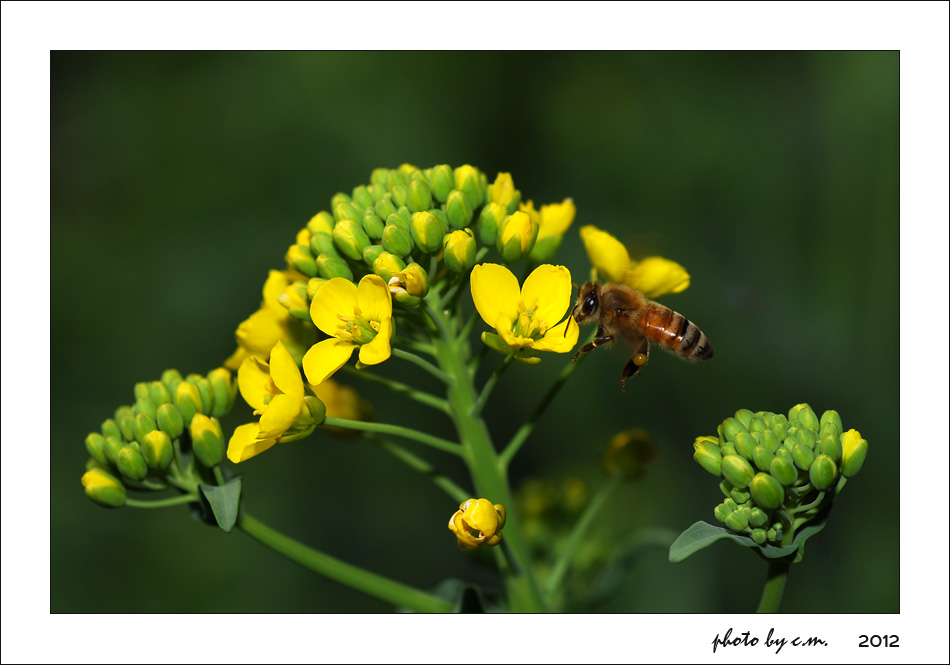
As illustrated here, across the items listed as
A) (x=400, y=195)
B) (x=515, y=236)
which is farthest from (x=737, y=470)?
(x=400, y=195)

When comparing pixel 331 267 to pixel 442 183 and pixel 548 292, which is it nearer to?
pixel 442 183

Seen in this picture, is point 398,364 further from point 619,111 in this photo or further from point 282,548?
point 282,548

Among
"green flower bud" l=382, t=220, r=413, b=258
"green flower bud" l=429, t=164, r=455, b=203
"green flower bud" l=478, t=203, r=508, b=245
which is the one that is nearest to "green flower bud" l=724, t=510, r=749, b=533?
"green flower bud" l=478, t=203, r=508, b=245

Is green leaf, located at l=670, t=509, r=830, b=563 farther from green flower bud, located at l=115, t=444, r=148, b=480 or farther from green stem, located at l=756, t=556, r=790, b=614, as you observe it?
green flower bud, located at l=115, t=444, r=148, b=480

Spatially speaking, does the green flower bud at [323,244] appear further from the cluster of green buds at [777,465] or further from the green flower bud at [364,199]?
the cluster of green buds at [777,465]

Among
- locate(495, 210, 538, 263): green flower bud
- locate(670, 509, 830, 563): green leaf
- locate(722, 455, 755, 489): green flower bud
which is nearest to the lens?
locate(670, 509, 830, 563): green leaf

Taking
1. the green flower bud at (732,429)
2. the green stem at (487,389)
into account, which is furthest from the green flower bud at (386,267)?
the green flower bud at (732,429)
